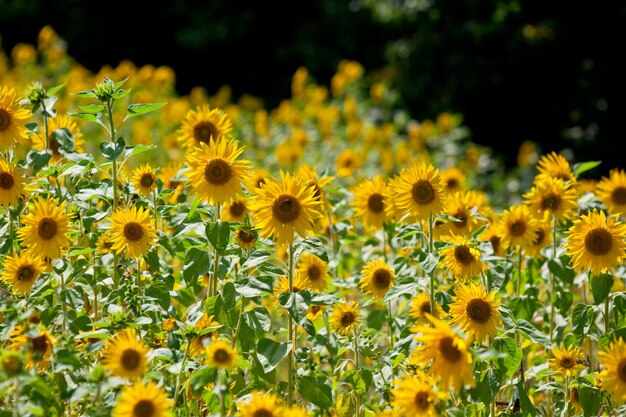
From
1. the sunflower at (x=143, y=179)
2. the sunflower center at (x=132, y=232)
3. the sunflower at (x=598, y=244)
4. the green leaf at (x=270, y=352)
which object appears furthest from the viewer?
the sunflower at (x=143, y=179)

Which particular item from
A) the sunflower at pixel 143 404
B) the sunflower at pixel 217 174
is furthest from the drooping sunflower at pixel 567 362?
the sunflower at pixel 143 404

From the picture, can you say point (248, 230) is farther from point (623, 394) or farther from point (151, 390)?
point (623, 394)

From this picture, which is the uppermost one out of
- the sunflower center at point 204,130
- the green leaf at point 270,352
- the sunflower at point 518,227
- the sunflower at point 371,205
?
the sunflower center at point 204,130

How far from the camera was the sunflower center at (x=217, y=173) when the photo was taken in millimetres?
2646

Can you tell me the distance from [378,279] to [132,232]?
0.96 meters

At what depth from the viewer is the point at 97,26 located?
1144cm

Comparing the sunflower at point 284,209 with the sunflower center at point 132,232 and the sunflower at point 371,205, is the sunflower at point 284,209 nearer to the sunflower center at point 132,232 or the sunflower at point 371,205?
the sunflower center at point 132,232

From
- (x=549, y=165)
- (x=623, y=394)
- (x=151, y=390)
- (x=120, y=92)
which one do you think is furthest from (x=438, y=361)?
(x=549, y=165)

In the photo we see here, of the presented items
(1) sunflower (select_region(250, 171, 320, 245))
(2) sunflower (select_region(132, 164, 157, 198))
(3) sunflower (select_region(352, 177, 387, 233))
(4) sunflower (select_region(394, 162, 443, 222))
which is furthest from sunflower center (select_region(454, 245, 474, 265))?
(2) sunflower (select_region(132, 164, 157, 198))

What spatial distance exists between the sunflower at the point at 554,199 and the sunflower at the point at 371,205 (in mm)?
608

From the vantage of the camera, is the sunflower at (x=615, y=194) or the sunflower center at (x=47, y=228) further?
the sunflower at (x=615, y=194)

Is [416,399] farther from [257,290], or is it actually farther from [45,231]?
[45,231]

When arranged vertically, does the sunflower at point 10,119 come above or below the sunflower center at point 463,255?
above

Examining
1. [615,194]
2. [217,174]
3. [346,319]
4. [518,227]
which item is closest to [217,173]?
[217,174]
